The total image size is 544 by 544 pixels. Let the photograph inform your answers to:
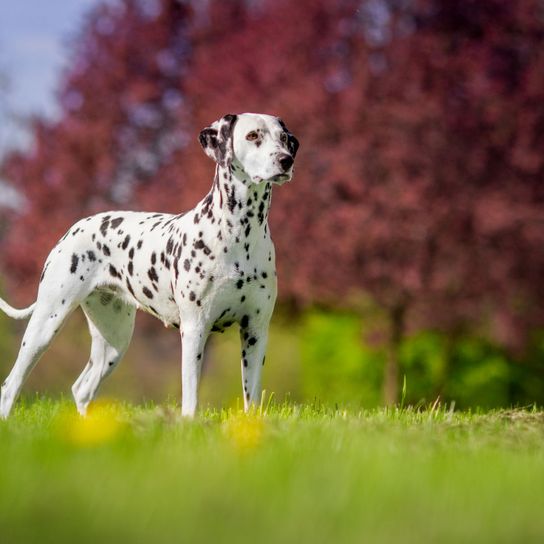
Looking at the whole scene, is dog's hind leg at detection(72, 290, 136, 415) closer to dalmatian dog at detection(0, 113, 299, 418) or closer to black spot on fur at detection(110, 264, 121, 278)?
dalmatian dog at detection(0, 113, 299, 418)

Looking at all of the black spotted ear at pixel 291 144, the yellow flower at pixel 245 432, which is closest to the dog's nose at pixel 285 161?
the black spotted ear at pixel 291 144

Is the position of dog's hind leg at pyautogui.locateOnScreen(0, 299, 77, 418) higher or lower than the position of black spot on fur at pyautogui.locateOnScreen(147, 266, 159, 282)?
lower

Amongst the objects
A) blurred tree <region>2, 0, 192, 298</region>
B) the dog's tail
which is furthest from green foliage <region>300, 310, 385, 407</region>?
the dog's tail

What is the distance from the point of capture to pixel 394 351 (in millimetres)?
14078

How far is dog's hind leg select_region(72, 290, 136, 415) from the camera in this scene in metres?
7.18

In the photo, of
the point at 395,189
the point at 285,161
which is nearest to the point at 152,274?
the point at 285,161

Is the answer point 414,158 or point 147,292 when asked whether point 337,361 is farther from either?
point 147,292

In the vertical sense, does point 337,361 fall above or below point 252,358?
below

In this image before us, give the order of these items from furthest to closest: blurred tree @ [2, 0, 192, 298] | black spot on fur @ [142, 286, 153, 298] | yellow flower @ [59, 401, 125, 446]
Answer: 1. blurred tree @ [2, 0, 192, 298]
2. black spot on fur @ [142, 286, 153, 298]
3. yellow flower @ [59, 401, 125, 446]

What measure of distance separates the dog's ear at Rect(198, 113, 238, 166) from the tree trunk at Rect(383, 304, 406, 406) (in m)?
8.05

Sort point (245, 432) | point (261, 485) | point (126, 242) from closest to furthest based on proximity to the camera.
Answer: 1. point (261, 485)
2. point (245, 432)
3. point (126, 242)

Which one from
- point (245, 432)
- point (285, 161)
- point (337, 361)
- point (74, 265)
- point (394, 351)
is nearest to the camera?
point (245, 432)

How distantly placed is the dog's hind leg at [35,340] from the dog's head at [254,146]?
71.6 inches

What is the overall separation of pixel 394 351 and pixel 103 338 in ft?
24.7
